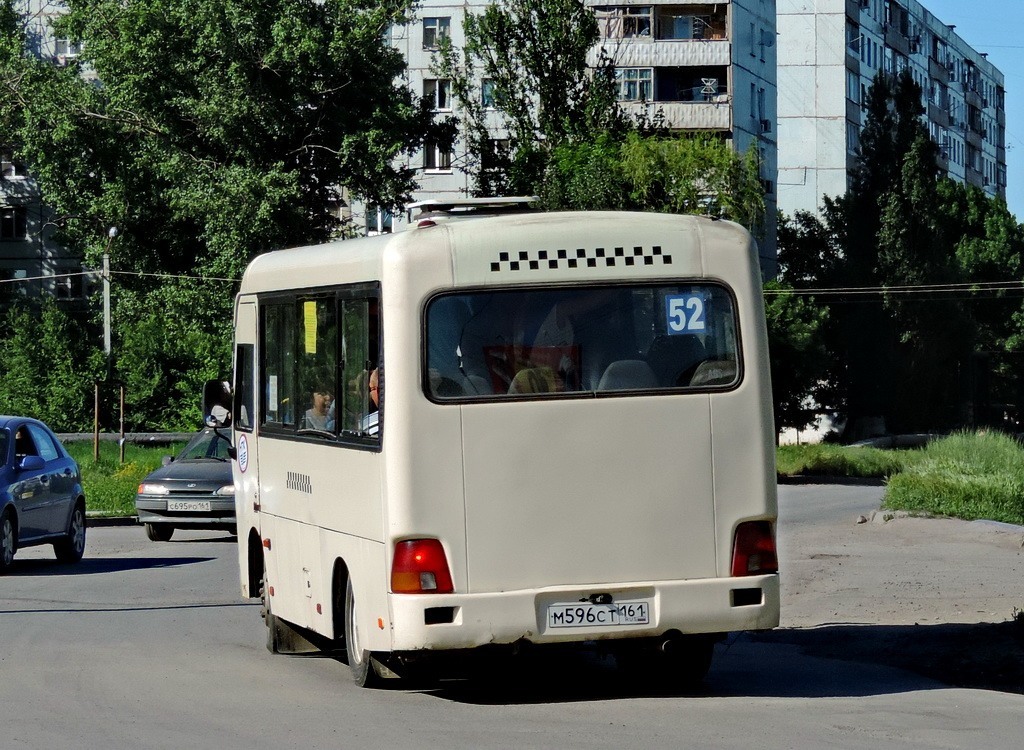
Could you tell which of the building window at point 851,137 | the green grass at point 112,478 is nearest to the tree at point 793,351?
the green grass at point 112,478

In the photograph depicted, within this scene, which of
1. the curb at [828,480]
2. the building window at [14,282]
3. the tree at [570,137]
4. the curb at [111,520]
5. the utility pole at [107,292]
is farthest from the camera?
the building window at [14,282]

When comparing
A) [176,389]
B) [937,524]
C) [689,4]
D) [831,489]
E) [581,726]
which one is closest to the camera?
[581,726]

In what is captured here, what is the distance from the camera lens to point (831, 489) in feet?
156

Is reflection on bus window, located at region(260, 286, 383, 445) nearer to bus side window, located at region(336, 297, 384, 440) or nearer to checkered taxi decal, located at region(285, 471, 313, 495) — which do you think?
bus side window, located at region(336, 297, 384, 440)

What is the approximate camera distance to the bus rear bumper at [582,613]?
9.29 m

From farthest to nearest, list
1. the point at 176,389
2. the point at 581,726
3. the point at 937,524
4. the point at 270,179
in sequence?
the point at 176,389, the point at 270,179, the point at 937,524, the point at 581,726

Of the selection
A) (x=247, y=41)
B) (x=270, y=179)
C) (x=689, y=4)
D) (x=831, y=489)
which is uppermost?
(x=689, y=4)

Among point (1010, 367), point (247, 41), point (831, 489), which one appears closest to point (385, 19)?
point (247, 41)

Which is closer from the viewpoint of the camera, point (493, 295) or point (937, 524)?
point (493, 295)

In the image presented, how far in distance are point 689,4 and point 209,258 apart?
90.5 ft

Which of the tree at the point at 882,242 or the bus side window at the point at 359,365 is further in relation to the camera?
the tree at the point at 882,242

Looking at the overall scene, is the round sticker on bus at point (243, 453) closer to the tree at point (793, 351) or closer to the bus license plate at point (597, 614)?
the bus license plate at point (597, 614)

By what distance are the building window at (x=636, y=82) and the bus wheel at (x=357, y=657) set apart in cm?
6607

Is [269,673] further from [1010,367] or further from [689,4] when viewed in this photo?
[1010,367]
